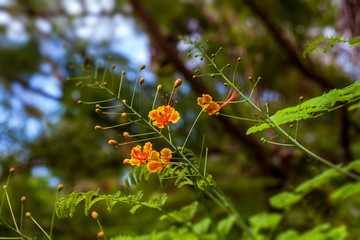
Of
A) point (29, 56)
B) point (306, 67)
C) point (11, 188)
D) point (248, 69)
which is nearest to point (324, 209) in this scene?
point (306, 67)

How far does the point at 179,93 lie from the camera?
8.09 ft

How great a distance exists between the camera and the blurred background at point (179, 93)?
2275mm

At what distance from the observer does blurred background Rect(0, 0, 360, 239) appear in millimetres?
2275

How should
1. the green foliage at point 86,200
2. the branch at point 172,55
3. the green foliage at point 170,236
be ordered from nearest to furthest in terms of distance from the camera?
the green foliage at point 86,200 → the green foliage at point 170,236 → the branch at point 172,55

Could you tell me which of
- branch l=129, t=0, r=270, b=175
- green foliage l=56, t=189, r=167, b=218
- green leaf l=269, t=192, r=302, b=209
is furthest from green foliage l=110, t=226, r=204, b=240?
branch l=129, t=0, r=270, b=175

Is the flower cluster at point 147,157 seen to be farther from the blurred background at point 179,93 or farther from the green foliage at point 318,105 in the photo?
the blurred background at point 179,93

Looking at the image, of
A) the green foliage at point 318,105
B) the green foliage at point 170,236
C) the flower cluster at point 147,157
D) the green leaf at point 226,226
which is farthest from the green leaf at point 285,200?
the flower cluster at point 147,157

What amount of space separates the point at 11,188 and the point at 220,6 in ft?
8.47

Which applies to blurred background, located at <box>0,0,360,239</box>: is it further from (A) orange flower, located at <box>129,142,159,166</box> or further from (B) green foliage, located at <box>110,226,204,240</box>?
(A) orange flower, located at <box>129,142,159,166</box>

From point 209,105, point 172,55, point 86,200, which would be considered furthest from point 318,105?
point 172,55

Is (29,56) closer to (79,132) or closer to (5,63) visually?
(5,63)

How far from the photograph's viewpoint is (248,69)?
107 inches

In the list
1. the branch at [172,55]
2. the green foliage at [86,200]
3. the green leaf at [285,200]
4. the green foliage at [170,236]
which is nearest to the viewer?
the green foliage at [86,200]

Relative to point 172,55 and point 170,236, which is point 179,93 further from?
→ point 170,236
